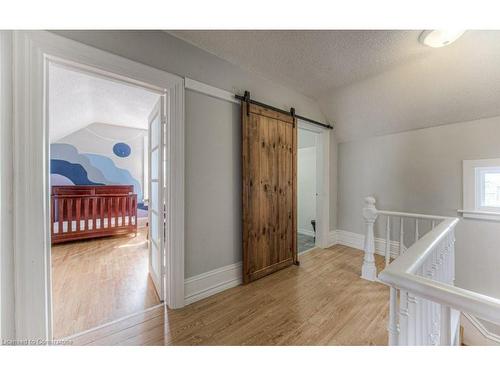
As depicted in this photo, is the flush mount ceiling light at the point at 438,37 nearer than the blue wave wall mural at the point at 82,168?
Yes

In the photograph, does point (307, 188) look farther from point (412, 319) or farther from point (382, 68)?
point (412, 319)

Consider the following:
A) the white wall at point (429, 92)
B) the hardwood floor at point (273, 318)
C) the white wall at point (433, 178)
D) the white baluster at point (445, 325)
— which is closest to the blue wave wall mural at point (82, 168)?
the hardwood floor at point (273, 318)

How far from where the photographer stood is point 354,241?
10.2 ft

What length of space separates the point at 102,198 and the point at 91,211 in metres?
0.28

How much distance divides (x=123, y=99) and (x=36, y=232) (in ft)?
7.79

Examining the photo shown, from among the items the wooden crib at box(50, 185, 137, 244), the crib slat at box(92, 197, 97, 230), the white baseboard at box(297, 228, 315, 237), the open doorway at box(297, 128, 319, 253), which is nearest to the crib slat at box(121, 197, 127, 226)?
the wooden crib at box(50, 185, 137, 244)

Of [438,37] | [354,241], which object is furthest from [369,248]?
[438,37]

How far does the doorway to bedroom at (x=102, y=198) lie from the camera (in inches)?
66.5

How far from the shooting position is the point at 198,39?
1604mm

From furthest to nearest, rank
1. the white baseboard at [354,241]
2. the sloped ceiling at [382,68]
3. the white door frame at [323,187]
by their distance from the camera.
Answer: the white door frame at [323,187] < the white baseboard at [354,241] < the sloped ceiling at [382,68]

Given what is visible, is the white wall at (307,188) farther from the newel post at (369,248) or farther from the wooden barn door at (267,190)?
the newel post at (369,248)

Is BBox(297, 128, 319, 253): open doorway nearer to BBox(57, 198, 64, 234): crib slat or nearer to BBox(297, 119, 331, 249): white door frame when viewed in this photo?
BBox(297, 119, 331, 249): white door frame
